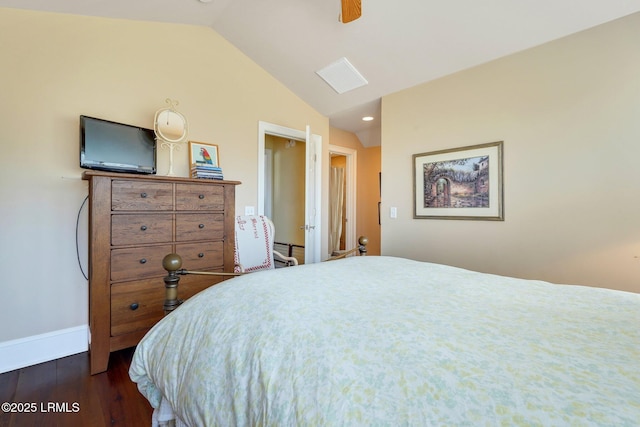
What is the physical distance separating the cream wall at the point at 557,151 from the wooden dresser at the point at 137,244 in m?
2.14

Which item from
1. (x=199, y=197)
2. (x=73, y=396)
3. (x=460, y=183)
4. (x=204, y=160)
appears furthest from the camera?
(x=204, y=160)

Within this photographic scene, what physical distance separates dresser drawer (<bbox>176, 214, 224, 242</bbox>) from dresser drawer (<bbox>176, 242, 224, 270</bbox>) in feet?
0.19

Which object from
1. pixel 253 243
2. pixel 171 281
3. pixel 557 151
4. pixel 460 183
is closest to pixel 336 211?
pixel 253 243

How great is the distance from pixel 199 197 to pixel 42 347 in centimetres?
156

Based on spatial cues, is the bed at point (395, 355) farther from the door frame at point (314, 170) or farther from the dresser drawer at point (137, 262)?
the door frame at point (314, 170)

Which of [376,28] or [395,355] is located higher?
[376,28]

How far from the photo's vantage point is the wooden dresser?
188cm

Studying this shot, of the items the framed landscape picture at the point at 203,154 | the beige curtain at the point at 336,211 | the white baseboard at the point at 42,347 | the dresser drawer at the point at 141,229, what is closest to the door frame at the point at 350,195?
the beige curtain at the point at 336,211

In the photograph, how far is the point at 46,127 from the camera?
2.10 m

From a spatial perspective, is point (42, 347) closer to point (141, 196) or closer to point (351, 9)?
point (141, 196)

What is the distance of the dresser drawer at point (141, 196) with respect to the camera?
194 cm

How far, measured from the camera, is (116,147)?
2.17 metres

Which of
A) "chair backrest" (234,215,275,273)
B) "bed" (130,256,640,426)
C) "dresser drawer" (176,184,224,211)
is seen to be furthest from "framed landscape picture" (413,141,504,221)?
"dresser drawer" (176,184,224,211)

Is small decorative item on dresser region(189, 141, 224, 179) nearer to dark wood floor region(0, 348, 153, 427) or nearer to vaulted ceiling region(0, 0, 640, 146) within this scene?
vaulted ceiling region(0, 0, 640, 146)
